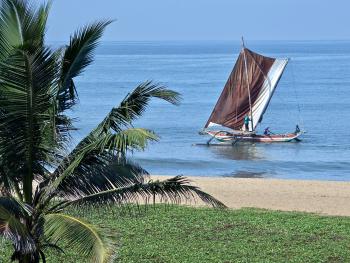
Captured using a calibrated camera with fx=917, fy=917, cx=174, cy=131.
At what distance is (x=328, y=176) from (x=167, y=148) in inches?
447

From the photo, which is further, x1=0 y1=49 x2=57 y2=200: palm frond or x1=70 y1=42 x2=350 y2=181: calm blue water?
x1=70 y1=42 x2=350 y2=181: calm blue water

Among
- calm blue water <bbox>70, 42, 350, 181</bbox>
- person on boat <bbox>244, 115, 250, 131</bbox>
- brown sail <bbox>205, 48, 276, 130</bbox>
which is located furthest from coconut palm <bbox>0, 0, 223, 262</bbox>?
person on boat <bbox>244, 115, 250, 131</bbox>

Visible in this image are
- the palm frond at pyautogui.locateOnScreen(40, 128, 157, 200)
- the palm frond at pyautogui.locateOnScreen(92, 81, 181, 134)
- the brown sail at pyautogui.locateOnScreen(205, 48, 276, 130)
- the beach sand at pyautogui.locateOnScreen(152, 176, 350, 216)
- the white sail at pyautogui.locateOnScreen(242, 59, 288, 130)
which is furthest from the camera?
the white sail at pyautogui.locateOnScreen(242, 59, 288, 130)

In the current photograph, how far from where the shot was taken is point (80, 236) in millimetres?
11000

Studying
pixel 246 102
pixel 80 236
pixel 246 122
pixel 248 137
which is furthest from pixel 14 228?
pixel 246 102

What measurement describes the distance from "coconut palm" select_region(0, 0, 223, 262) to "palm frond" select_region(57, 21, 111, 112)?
0.01 metres

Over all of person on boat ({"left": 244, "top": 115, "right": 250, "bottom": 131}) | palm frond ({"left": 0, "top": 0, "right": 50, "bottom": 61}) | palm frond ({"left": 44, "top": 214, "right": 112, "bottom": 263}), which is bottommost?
person on boat ({"left": 244, "top": 115, "right": 250, "bottom": 131})

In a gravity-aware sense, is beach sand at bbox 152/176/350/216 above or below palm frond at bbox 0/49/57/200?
below

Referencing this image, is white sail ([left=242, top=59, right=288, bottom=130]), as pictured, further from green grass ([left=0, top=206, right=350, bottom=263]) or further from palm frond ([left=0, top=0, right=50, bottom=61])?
palm frond ([left=0, top=0, right=50, bottom=61])

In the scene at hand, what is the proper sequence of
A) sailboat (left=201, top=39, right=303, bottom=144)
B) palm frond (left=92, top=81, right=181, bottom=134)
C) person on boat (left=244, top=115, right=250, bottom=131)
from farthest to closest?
person on boat (left=244, top=115, right=250, bottom=131)
sailboat (left=201, top=39, right=303, bottom=144)
palm frond (left=92, top=81, right=181, bottom=134)

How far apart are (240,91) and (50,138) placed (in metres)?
36.2

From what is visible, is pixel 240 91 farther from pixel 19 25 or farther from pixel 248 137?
pixel 19 25

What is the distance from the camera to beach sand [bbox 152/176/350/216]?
24.2 meters

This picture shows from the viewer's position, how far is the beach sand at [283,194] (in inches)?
955
